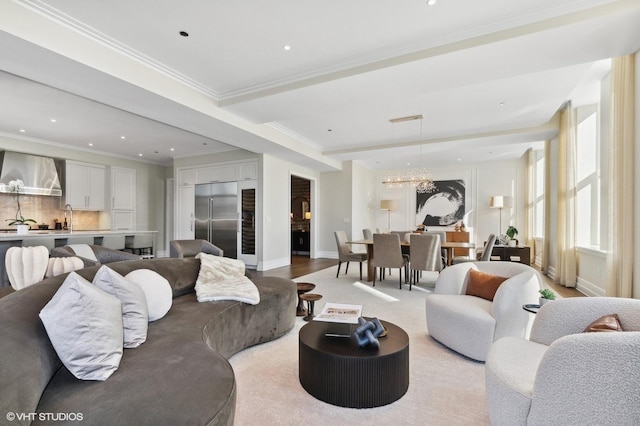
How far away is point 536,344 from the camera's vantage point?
1764 millimetres

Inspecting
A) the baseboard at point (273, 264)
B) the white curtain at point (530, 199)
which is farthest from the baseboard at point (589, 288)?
the baseboard at point (273, 264)

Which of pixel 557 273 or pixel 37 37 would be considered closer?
pixel 37 37

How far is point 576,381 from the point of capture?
1078 millimetres

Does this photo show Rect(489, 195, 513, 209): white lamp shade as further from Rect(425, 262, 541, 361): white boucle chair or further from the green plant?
the green plant

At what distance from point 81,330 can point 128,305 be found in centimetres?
45

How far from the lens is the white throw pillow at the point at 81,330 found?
125cm

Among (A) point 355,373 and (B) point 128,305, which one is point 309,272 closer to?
(A) point 355,373

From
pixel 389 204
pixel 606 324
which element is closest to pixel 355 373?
pixel 606 324

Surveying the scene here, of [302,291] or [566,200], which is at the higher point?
[566,200]

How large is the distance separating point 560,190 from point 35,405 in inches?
271

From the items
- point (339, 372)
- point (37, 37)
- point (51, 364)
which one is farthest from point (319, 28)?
point (51, 364)

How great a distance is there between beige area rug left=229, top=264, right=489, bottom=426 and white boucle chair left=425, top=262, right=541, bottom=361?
0.13 metres

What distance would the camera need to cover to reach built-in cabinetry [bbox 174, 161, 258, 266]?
22.8 feet

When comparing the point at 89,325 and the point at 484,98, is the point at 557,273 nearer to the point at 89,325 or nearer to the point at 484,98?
the point at 484,98
